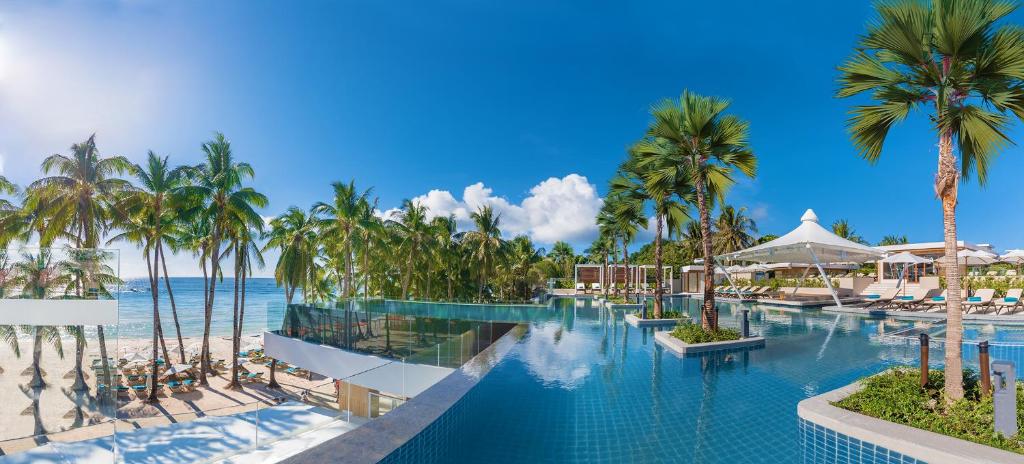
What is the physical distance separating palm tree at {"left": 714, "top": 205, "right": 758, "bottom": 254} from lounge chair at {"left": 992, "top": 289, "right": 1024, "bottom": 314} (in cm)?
2775

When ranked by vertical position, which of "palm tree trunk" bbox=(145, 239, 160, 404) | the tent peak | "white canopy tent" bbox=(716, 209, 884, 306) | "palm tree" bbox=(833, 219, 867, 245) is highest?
"palm tree" bbox=(833, 219, 867, 245)

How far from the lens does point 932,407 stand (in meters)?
4.87

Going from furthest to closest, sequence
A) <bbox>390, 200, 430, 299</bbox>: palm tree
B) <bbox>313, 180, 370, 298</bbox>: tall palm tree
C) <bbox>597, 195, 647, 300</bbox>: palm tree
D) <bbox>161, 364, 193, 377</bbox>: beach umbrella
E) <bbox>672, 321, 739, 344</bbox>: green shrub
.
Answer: <bbox>390, 200, 430, 299</bbox>: palm tree < <bbox>313, 180, 370, 298</bbox>: tall palm tree < <bbox>161, 364, 193, 377</bbox>: beach umbrella < <bbox>597, 195, 647, 300</bbox>: palm tree < <bbox>672, 321, 739, 344</bbox>: green shrub

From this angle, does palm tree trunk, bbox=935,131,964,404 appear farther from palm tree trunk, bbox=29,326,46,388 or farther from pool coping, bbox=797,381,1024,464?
palm tree trunk, bbox=29,326,46,388

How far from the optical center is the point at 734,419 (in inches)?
221

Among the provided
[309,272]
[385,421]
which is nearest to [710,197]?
[385,421]

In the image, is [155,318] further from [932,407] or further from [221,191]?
[932,407]

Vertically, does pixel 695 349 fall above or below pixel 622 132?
below

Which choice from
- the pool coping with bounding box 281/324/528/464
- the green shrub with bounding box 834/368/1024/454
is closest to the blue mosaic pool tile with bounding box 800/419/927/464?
the green shrub with bounding box 834/368/1024/454

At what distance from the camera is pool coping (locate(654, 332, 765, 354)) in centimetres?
1009

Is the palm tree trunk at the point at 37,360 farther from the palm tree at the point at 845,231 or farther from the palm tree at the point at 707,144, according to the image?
the palm tree at the point at 845,231

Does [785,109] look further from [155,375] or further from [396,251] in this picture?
[155,375]

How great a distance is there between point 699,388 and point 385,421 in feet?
17.4

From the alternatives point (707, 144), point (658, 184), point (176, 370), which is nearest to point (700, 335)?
point (658, 184)
